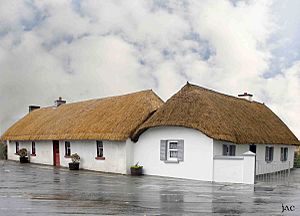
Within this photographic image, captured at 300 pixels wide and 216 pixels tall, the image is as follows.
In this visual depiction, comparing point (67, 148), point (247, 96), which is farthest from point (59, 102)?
point (247, 96)

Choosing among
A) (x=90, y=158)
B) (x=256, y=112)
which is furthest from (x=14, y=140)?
(x=256, y=112)

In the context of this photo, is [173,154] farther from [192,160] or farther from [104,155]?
[104,155]

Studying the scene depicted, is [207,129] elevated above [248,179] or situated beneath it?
elevated above

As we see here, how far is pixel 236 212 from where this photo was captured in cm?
1211

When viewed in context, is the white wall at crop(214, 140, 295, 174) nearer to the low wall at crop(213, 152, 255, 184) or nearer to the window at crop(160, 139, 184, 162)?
the low wall at crop(213, 152, 255, 184)

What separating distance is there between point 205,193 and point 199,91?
9.95m

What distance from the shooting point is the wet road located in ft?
39.8

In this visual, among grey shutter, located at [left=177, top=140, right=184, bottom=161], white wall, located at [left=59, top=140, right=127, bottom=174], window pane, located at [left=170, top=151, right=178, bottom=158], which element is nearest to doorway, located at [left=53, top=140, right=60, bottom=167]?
white wall, located at [left=59, top=140, right=127, bottom=174]

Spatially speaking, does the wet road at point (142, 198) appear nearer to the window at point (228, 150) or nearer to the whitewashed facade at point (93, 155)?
the window at point (228, 150)

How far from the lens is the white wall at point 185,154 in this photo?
22172mm

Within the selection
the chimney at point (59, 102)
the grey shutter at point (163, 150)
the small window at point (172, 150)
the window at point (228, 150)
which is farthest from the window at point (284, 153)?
the chimney at point (59, 102)

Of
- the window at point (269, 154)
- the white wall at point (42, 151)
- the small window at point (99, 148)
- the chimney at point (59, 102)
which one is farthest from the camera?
the chimney at point (59, 102)

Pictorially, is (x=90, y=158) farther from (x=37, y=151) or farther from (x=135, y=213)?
(x=135, y=213)

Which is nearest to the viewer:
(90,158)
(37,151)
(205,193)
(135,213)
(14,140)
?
(135,213)
